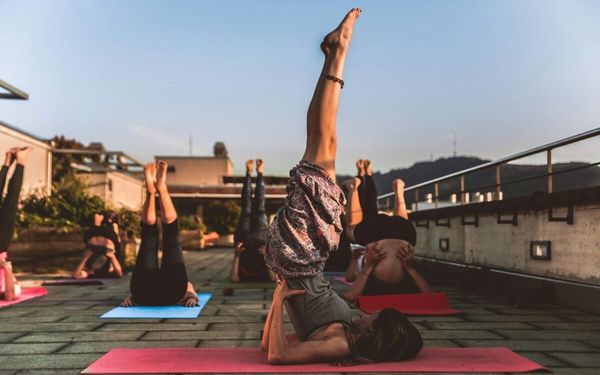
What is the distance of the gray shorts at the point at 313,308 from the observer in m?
3.27

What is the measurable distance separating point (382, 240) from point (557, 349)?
7.73ft

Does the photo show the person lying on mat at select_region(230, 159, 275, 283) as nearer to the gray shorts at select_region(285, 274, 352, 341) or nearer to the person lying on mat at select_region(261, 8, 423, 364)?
the person lying on mat at select_region(261, 8, 423, 364)

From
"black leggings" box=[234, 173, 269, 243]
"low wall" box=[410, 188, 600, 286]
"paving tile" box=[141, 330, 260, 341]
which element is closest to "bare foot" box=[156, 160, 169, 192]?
"paving tile" box=[141, 330, 260, 341]

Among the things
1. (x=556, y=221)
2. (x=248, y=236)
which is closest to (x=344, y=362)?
(x=556, y=221)

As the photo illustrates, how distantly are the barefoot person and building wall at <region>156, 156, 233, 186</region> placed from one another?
119ft

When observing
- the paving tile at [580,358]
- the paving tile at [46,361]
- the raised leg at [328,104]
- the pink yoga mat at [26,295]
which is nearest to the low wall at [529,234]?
the paving tile at [580,358]

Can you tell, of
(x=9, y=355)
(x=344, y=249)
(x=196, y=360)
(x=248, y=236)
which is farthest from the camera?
(x=344, y=249)

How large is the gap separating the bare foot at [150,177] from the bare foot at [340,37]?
2.75 metres

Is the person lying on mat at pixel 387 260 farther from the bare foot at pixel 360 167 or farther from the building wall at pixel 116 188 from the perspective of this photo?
the building wall at pixel 116 188

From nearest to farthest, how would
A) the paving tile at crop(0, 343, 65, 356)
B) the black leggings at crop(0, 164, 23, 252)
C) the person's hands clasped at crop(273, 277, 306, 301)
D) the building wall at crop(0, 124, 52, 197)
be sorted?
the person's hands clasped at crop(273, 277, 306, 301) → the paving tile at crop(0, 343, 65, 356) → the black leggings at crop(0, 164, 23, 252) → the building wall at crop(0, 124, 52, 197)

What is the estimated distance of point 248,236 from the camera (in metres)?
8.27

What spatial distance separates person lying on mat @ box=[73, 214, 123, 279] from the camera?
8.98 meters

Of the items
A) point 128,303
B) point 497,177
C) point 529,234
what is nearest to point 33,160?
point 128,303

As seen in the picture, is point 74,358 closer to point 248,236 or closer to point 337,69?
point 337,69
